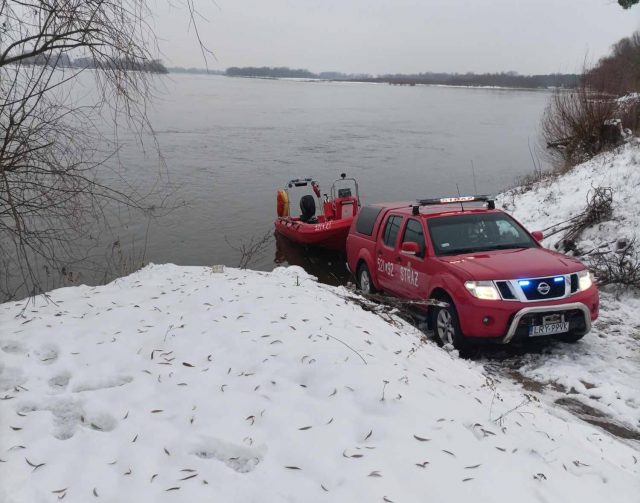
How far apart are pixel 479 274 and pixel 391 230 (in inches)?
98.2

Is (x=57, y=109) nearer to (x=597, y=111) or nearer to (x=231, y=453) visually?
(x=231, y=453)

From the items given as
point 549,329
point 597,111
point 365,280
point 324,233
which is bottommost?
point 324,233

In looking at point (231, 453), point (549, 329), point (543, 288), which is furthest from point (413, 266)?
point (231, 453)

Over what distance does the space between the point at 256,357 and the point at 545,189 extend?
1307cm

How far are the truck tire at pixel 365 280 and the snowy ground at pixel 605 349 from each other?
10.3 feet

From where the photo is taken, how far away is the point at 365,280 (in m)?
9.46

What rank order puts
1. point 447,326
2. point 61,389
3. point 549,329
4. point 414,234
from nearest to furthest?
point 61,389, point 549,329, point 447,326, point 414,234

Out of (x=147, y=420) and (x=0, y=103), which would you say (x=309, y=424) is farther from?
(x=0, y=103)

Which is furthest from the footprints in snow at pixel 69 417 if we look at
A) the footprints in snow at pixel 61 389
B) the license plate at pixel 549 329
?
the license plate at pixel 549 329

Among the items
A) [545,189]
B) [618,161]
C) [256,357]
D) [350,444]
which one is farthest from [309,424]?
[545,189]

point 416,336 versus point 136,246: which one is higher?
point 416,336

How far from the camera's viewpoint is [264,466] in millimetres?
3117

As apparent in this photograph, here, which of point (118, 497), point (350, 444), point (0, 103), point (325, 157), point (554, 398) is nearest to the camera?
point (118, 497)

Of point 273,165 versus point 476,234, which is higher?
point 476,234
